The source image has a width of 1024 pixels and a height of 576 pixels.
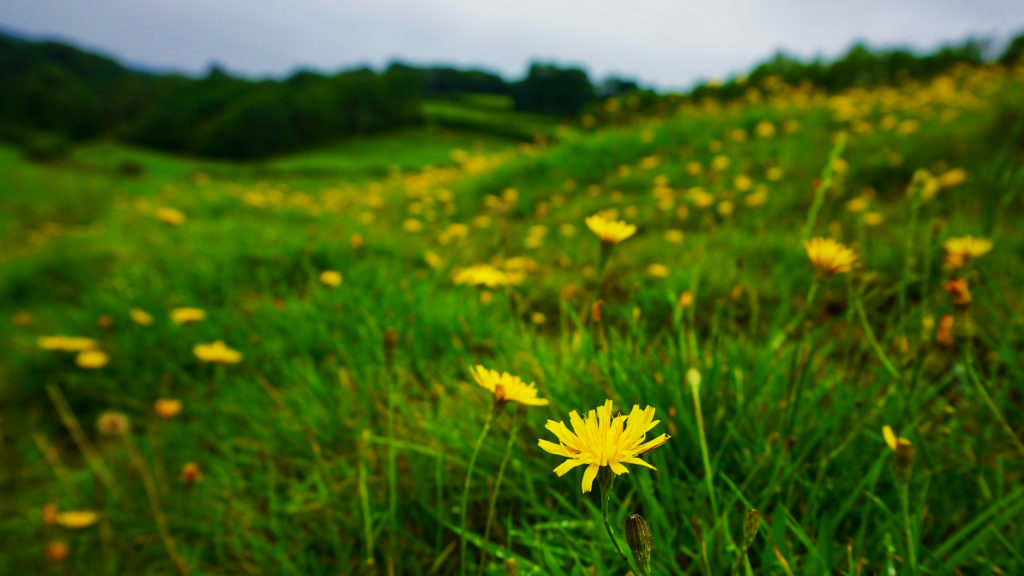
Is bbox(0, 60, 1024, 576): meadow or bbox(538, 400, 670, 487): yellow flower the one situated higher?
bbox(538, 400, 670, 487): yellow flower

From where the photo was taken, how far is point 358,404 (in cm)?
159

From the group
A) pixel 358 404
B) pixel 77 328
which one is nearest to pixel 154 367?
pixel 77 328

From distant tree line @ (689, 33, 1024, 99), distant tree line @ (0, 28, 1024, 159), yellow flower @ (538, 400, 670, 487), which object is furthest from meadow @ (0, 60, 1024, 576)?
distant tree line @ (0, 28, 1024, 159)

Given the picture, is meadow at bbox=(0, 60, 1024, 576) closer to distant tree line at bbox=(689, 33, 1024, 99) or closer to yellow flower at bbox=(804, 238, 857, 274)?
yellow flower at bbox=(804, 238, 857, 274)

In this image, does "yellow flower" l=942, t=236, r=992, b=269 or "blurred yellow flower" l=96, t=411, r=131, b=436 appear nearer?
"yellow flower" l=942, t=236, r=992, b=269

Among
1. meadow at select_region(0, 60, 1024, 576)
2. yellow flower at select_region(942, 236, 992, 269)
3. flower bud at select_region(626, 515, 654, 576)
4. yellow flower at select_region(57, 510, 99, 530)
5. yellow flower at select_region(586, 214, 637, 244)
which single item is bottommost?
yellow flower at select_region(57, 510, 99, 530)

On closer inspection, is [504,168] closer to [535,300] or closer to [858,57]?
[535,300]

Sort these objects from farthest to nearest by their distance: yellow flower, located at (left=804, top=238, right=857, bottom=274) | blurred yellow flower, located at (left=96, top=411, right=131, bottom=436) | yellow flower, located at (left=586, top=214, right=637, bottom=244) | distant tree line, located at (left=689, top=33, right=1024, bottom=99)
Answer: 1. distant tree line, located at (left=689, top=33, right=1024, bottom=99)
2. blurred yellow flower, located at (left=96, top=411, right=131, bottom=436)
3. yellow flower, located at (left=586, top=214, right=637, bottom=244)
4. yellow flower, located at (left=804, top=238, right=857, bottom=274)

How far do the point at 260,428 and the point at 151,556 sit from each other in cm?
50

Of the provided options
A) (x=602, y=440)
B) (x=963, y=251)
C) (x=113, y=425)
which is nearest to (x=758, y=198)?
(x=963, y=251)

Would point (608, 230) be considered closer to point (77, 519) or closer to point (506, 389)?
point (506, 389)

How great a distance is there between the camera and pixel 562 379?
127cm

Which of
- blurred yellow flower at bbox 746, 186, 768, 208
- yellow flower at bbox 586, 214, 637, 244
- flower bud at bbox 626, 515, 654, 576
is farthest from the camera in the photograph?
blurred yellow flower at bbox 746, 186, 768, 208

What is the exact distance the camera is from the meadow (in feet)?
3.13
